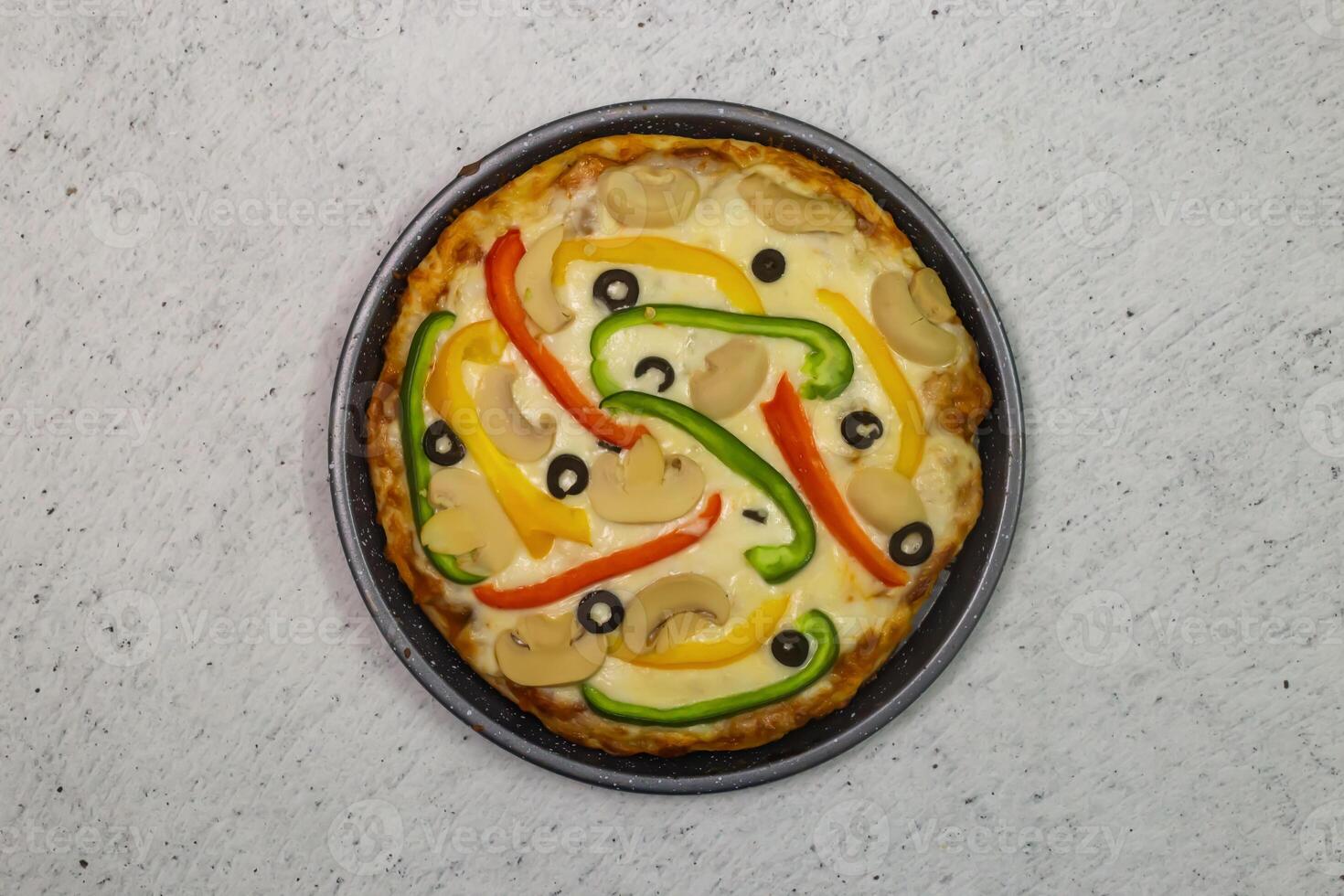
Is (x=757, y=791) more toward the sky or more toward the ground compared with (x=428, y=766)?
more toward the ground

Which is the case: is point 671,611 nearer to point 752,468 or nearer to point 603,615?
point 603,615

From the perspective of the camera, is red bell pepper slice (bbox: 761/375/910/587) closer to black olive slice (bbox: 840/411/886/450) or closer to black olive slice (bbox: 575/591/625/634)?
black olive slice (bbox: 840/411/886/450)

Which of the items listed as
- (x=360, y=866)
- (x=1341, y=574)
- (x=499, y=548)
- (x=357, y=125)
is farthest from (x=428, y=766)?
(x=1341, y=574)

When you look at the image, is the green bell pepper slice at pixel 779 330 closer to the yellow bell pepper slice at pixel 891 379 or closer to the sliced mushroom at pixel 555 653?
the yellow bell pepper slice at pixel 891 379

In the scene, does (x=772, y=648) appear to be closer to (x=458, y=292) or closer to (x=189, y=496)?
(x=458, y=292)

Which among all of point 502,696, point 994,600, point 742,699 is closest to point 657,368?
point 742,699

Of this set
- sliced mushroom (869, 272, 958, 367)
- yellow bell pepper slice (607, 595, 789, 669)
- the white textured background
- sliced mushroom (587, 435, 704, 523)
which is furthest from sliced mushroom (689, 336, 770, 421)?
the white textured background
